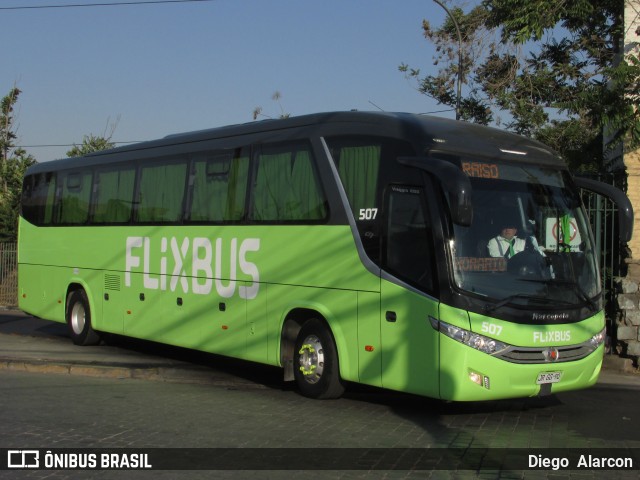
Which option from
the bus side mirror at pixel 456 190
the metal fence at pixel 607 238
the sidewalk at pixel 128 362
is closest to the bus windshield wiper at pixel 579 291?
the bus side mirror at pixel 456 190

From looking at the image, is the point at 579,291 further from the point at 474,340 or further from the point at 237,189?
the point at 237,189

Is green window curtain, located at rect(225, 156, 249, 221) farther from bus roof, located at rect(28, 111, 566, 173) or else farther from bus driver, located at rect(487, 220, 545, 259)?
bus driver, located at rect(487, 220, 545, 259)

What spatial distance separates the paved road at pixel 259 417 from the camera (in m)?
7.30

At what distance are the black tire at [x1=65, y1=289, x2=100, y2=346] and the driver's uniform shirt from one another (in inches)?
357

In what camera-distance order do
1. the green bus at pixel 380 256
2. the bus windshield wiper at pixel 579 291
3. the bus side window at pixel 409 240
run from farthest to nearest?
the bus windshield wiper at pixel 579 291 → the bus side window at pixel 409 240 → the green bus at pixel 380 256

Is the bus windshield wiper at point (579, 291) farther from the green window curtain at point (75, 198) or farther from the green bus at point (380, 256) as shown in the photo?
the green window curtain at point (75, 198)

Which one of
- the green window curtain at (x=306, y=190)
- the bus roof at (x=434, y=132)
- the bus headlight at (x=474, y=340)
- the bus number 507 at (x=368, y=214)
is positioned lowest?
the bus headlight at (x=474, y=340)

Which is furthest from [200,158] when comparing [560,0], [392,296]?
[560,0]

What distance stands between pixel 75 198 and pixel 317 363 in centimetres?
765

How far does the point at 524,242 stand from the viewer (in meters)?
8.53

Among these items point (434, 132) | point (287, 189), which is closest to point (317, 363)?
point (287, 189)

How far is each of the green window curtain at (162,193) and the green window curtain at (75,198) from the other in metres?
2.03

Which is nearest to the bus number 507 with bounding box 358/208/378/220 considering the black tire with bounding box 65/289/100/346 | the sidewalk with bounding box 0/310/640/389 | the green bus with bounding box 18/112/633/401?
the green bus with bounding box 18/112/633/401

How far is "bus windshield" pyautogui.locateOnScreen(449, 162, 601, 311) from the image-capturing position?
8.23 m
